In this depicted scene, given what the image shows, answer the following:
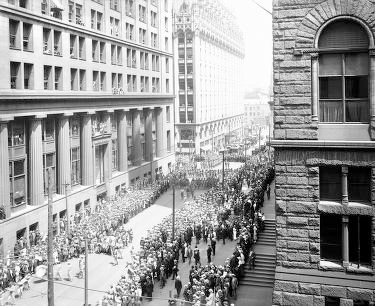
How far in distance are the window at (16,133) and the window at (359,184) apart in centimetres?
2880

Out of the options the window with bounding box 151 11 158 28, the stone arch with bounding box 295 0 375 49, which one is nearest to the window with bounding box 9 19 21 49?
the stone arch with bounding box 295 0 375 49

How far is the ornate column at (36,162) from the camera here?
1553 inches

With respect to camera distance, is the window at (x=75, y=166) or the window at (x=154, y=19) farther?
the window at (x=154, y=19)

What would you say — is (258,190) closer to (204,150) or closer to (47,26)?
(47,26)

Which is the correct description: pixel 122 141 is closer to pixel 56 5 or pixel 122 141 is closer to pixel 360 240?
pixel 56 5

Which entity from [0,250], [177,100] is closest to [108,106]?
[0,250]

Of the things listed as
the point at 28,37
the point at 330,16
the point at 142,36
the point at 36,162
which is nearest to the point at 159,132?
the point at 142,36

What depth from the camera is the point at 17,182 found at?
3797cm

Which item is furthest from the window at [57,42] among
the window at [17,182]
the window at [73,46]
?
the window at [17,182]

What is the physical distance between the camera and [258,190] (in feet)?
137

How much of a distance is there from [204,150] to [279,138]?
9035 centimetres

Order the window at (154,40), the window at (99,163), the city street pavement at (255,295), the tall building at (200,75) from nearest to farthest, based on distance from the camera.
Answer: the city street pavement at (255,295) → the window at (99,163) → the window at (154,40) → the tall building at (200,75)

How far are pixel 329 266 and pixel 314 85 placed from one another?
6.36 m

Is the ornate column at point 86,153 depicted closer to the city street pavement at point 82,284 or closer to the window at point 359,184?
the city street pavement at point 82,284
